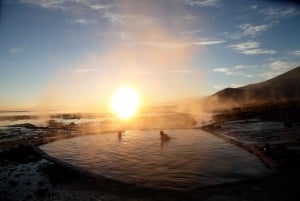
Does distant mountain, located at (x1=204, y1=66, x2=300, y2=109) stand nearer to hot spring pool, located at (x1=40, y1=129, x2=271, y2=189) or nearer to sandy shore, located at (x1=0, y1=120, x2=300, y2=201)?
hot spring pool, located at (x1=40, y1=129, x2=271, y2=189)

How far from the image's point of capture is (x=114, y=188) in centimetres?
1193

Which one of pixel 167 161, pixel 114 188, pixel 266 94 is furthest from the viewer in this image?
pixel 266 94

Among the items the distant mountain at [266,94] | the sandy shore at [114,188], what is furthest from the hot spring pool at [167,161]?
the distant mountain at [266,94]

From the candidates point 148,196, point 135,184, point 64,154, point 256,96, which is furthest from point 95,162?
point 256,96

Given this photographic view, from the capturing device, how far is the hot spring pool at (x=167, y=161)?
13055mm

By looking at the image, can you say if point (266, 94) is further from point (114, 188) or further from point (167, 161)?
point (114, 188)

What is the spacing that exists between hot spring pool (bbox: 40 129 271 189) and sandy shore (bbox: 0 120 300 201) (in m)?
0.93

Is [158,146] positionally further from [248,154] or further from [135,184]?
[135,184]

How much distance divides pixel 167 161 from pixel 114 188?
5320 mm

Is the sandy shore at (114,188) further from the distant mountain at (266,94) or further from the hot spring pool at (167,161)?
the distant mountain at (266,94)

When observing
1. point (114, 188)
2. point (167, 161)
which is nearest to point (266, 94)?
point (167, 161)

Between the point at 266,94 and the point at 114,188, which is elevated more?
the point at 266,94

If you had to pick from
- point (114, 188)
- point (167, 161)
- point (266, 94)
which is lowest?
point (114, 188)

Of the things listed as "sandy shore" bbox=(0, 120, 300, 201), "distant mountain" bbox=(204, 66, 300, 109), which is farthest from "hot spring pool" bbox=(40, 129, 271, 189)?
"distant mountain" bbox=(204, 66, 300, 109)
